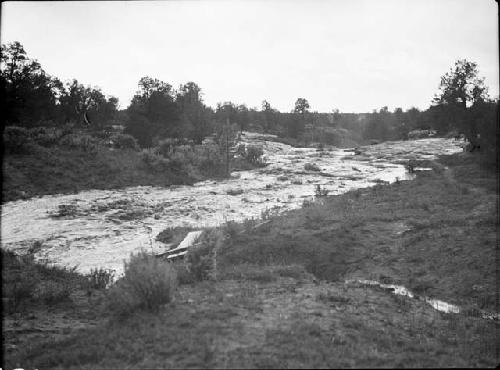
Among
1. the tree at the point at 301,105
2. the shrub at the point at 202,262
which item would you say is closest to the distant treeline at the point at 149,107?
the shrub at the point at 202,262

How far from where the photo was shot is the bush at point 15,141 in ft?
80.9

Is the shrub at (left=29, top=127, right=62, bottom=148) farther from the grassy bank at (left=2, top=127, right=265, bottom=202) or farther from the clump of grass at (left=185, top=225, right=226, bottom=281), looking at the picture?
the clump of grass at (left=185, top=225, right=226, bottom=281)

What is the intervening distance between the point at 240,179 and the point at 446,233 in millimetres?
19919

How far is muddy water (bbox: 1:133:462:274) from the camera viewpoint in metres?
13.6

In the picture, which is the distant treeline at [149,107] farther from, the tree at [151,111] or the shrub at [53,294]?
the shrub at [53,294]

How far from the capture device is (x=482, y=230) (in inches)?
491

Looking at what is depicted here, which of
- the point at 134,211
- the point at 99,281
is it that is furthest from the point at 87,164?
the point at 99,281

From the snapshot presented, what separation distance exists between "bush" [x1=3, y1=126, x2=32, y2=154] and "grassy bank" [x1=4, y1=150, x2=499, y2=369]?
752 inches

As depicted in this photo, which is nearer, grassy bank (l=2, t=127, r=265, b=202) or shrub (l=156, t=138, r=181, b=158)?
grassy bank (l=2, t=127, r=265, b=202)

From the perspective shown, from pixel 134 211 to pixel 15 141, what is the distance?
1293 centimetres

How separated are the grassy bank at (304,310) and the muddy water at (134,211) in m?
2.40

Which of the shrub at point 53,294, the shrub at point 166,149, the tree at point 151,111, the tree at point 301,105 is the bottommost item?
the shrub at point 53,294

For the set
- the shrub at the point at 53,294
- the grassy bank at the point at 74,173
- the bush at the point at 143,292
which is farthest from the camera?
the grassy bank at the point at 74,173

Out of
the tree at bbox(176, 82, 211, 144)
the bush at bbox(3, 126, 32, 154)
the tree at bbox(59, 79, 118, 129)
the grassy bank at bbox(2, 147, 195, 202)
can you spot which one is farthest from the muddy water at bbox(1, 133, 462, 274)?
the tree at bbox(59, 79, 118, 129)
